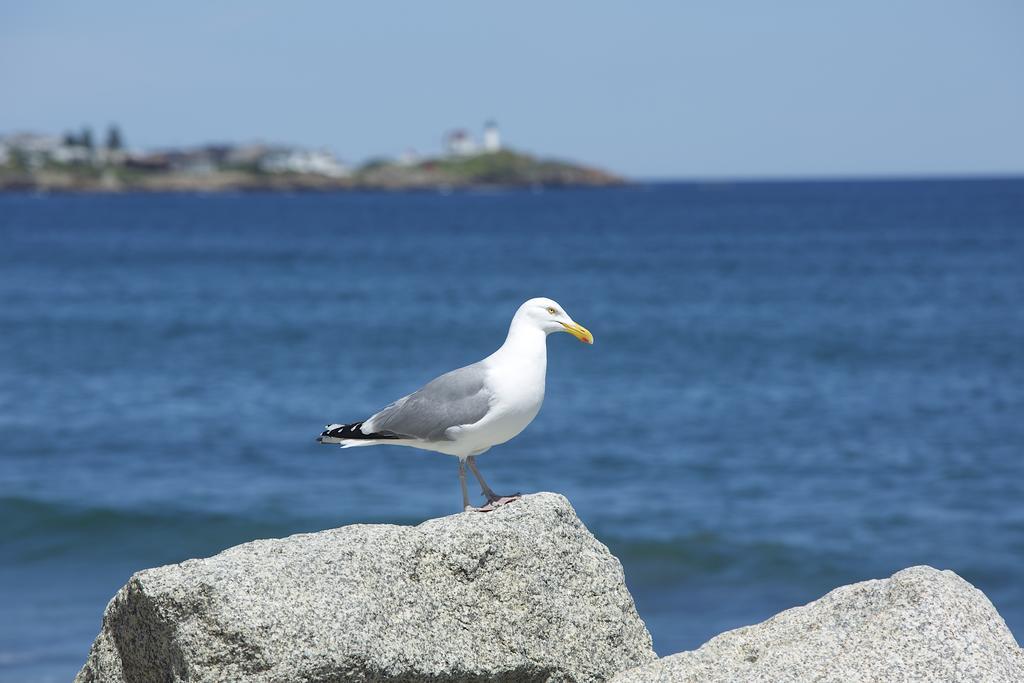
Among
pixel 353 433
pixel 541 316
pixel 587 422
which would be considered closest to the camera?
pixel 541 316

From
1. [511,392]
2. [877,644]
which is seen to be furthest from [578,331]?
[877,644]

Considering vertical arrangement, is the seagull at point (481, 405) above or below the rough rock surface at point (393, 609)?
above

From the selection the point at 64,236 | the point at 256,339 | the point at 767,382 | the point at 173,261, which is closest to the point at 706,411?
the point at 767,382

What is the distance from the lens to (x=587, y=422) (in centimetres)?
2225

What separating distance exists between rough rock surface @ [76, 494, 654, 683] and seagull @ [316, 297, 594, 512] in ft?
1.35

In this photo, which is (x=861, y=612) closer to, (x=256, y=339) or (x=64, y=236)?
(x=256, y=339)

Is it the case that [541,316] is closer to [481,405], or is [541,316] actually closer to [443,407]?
[481,405]

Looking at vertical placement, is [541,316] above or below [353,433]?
above

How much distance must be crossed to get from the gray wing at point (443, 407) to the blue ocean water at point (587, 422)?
579 cm

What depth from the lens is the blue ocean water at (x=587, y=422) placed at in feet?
48.7

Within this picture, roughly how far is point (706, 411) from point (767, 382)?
404cm

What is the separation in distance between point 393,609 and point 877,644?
1.91 m

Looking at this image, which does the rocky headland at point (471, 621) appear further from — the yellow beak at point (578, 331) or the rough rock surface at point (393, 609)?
the yellow beak at point (578, 331)

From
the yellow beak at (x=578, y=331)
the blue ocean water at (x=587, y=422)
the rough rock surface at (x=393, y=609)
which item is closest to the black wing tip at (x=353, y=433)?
the rough rock surface at (x=393, y=609)
